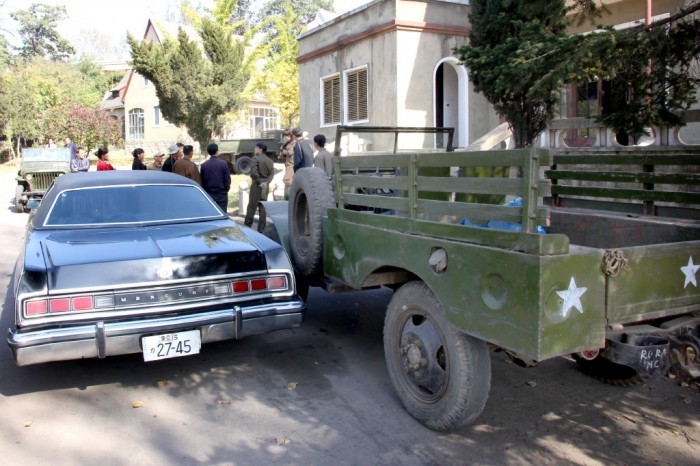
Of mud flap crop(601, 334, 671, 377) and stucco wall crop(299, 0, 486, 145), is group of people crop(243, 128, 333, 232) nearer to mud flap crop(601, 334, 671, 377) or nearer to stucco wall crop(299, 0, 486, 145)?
mud flap crop(601, 334, 671, 377)

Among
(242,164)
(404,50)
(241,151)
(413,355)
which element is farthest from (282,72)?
(413,355)

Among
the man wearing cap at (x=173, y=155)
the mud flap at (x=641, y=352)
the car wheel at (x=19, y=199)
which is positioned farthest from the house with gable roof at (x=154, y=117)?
the mud flap at (x=641, y=352)

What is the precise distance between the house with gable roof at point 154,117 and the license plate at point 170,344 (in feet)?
111

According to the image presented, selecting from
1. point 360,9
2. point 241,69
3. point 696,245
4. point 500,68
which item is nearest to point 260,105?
point 241,69

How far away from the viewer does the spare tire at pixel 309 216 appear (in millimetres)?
5113

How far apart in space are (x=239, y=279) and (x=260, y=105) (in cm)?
3706

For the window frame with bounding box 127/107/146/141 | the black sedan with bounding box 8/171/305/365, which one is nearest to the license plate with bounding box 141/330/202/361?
the black sedan with bounding box 8/171/305/365

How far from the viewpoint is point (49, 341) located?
12.8 ft

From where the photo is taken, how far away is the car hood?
413 centimetres

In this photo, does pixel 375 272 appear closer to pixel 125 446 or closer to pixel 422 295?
pixel 422 295

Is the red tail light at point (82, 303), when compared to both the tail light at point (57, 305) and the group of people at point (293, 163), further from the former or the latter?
the group of people at point (293, 163)

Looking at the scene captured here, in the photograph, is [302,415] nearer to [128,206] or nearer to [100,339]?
[100,339]

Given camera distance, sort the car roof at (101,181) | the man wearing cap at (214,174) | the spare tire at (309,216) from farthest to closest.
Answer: the man wearing cap at (214,174)
the car roof at (101,181)
the spare tire at (309,216)

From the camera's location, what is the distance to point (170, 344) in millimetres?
4180
